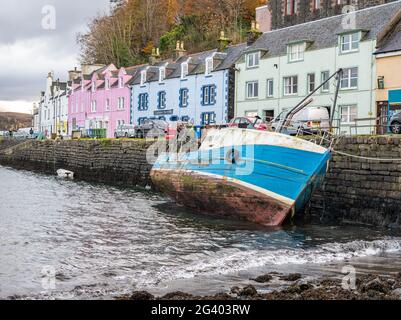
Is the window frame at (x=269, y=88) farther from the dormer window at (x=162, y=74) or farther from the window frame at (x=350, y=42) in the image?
the dormer window at (x=162, y=74)

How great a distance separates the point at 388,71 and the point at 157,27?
47189 mm

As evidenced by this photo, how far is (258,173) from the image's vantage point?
731 inches

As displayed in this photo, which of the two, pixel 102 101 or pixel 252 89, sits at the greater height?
pixel 102 101

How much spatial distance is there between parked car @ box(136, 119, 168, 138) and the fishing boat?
17.2 metres

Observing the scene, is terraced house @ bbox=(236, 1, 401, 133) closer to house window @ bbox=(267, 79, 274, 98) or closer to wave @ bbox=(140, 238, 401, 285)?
house window @ bbox=(267, 79, 274, 98)

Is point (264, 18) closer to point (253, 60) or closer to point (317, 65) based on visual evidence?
point (253, 60)

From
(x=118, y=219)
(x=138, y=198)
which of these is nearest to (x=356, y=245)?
(x=118, y=219)

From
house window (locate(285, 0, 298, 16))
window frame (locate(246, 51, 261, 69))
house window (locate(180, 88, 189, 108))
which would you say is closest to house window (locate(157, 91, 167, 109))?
house window (locate(180, 88, 189, 108))

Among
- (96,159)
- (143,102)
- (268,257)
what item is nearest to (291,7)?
(143,102)

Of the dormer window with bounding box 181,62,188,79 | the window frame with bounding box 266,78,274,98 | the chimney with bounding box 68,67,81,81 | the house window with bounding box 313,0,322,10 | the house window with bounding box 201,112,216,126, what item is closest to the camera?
the window frame with bounding box 266,78,274,98

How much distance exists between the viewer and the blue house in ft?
141

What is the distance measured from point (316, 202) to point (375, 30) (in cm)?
1580

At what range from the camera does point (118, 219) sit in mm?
20953

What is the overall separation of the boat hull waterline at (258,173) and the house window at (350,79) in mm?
15846
